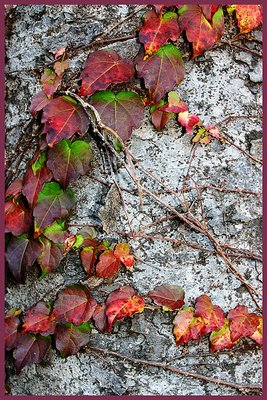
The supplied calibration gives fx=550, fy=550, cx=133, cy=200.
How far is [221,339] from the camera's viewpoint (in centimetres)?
182

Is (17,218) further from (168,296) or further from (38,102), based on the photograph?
(168,296)

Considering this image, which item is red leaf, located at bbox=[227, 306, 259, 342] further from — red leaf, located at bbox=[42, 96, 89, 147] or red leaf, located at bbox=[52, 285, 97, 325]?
red leaf, located at bbox=[42, 96, 89, 147]

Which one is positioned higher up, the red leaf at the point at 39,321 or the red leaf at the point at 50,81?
the red leaf at the point at 50,81

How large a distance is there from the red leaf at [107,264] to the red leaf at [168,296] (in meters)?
0.14

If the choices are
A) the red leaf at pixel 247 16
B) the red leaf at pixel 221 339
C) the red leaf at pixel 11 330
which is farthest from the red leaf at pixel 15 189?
the red leaf at pixel 247 16

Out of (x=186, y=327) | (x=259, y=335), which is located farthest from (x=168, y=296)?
(x=259, y=335)

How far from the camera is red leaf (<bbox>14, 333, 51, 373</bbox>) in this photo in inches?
74.2

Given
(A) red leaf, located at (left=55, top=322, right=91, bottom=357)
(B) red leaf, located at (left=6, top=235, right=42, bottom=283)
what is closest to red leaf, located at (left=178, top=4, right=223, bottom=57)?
(B) red leaf, located at (left=6, top=235, right=42, bottom=283)

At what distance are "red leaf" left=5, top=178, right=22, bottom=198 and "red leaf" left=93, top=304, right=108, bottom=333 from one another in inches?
18.7

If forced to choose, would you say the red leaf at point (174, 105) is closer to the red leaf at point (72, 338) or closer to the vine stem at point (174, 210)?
the vine stem at point (174, 210)

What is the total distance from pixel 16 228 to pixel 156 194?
1.59 feet

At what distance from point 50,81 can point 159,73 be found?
1.21 feet

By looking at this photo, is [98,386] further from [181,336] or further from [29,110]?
[29,110]

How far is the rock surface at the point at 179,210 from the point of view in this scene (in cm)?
182
